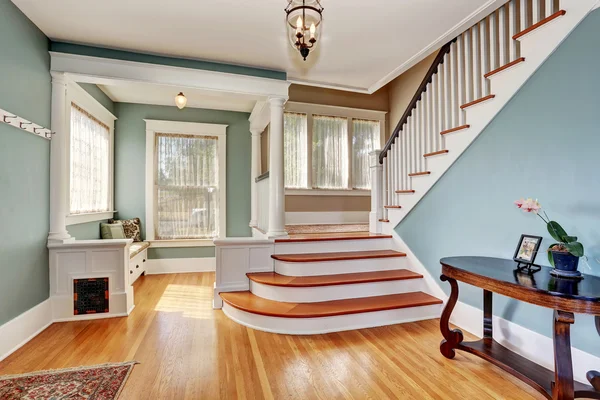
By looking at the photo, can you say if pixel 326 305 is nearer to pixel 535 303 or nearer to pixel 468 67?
pixel 535 303

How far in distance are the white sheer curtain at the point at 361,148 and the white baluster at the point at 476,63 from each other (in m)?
3.23

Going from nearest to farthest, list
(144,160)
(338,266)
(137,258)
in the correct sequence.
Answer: (338,266) → (137,258) → (144,160)

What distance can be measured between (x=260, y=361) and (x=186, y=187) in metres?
3.75

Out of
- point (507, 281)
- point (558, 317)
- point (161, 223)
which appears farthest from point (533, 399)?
point (161, 223)

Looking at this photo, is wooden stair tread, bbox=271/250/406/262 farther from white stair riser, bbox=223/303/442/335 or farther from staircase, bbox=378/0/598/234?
white stair riser, bbox=223/303/442/335

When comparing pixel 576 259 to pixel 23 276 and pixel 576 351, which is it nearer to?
pixel 576 351

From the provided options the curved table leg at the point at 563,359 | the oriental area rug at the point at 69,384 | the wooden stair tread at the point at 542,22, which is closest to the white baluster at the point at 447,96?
the wooden stair tread at the point at 542,22

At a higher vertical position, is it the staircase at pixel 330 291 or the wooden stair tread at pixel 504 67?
the wooden stair tread at pixel 504 67

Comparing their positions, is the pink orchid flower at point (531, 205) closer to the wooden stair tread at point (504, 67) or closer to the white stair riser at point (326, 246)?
the wooden stair tread at point (504, 67)

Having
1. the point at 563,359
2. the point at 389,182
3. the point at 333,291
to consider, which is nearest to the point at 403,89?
the point at 389,182

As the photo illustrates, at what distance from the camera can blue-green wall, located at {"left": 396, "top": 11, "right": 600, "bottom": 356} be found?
6.36 feet

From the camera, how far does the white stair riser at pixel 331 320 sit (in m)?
2.78

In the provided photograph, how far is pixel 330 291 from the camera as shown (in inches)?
123

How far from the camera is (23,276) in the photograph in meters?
2.65
